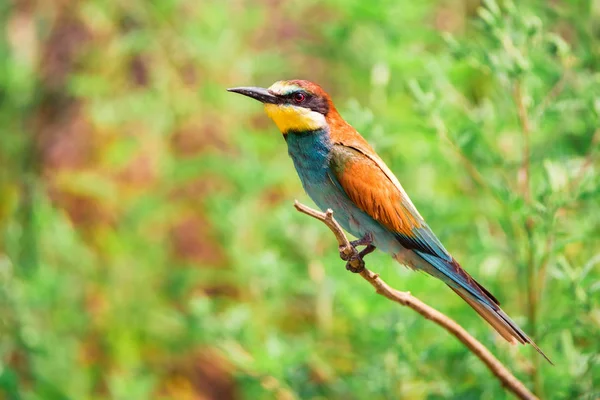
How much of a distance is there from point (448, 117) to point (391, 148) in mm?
232

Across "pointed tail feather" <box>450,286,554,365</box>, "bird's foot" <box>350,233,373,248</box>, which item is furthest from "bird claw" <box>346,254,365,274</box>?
"pointed tail feather" <box>450,286,554,365</box>

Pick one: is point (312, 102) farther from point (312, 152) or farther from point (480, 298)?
point (480, 298)

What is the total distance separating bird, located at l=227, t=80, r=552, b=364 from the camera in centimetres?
189

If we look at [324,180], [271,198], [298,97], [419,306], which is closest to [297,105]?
[298,97]

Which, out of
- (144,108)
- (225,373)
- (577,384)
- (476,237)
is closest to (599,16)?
(476,237)

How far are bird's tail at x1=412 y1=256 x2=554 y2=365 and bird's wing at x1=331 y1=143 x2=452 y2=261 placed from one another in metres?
0.06

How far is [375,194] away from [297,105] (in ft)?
0.88

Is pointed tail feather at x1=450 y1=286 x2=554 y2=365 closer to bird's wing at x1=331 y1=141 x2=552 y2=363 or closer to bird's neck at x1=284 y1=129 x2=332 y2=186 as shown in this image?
bird's wing at x1=331 y1=141 x2=552 y2=363

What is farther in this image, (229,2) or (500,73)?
(229,2)

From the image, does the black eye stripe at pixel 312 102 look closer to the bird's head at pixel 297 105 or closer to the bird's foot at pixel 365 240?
the bird's head at pixel 297 105

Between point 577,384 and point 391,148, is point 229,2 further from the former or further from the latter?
point 577,384

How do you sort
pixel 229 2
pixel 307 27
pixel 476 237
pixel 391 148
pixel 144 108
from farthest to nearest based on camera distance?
pixel 307 27 < pixel 229 2 < pixel 144 108 < pixel 391 148 < pixel 476 237

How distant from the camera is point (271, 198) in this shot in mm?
4531

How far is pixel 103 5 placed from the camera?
4129 millimetres
